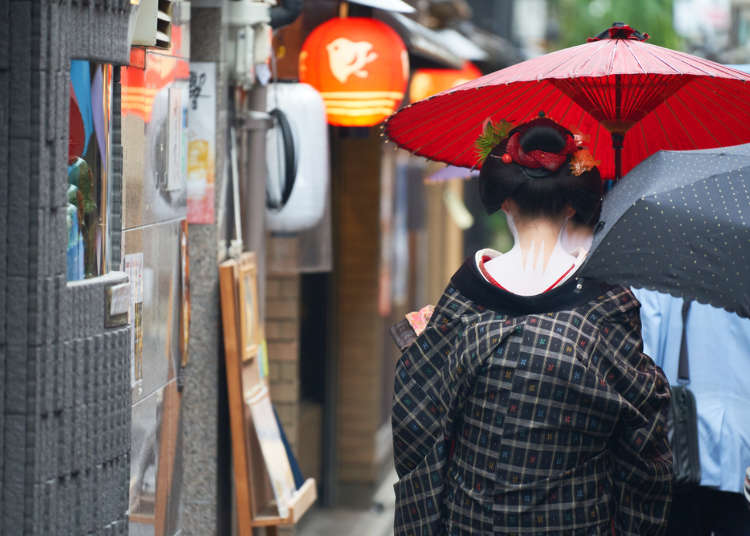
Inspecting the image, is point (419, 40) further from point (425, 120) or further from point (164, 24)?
point (164, 24)

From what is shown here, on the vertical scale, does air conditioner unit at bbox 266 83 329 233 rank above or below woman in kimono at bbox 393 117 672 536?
above

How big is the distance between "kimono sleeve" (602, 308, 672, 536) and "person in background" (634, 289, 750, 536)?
749mm

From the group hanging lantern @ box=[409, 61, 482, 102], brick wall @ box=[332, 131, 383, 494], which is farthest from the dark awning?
brick wall @ box=[332, 131, 383, 494]

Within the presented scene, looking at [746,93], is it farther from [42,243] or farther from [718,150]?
[42,243]

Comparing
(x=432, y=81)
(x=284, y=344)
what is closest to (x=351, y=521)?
(x=284, y=344)

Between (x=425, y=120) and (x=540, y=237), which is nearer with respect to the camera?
(x=540, y=237)

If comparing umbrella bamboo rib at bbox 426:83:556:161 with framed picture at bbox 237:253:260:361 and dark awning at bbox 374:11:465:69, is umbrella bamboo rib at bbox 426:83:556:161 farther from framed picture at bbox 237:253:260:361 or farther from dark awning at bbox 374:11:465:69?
dark awning at bbox 374:11:465:69

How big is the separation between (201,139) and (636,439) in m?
2.52

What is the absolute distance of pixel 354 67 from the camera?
6.54 metres

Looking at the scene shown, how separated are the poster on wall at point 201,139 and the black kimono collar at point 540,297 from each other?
1959 millimetres

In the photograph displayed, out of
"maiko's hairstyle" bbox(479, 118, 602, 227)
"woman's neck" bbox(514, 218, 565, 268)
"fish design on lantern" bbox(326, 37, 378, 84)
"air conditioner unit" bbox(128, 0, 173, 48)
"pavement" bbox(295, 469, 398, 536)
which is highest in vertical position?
"fish design on lantern" bbox(326, 37, 378, 84)

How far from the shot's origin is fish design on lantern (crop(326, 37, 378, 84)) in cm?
654

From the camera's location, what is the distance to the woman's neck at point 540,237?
3609 mm

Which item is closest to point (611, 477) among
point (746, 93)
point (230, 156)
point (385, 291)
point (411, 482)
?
point (411, 482)
